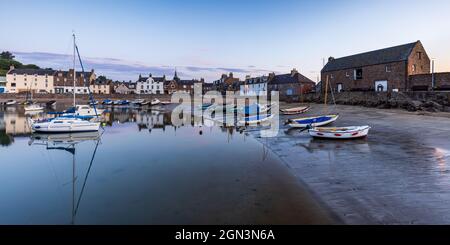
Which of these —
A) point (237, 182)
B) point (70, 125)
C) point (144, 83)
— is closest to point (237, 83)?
point (144, 83)

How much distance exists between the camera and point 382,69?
43.6m

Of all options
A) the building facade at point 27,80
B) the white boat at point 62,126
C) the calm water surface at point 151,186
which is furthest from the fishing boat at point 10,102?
the calm water surface at point 151,186

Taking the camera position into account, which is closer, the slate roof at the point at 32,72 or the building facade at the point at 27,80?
the building facade at the point at 27,80

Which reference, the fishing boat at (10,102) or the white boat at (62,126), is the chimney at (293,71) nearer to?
the white boat at (62,126)

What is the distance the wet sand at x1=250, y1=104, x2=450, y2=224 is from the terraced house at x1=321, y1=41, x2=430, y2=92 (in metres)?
19.0

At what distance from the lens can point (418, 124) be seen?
74.8 ft

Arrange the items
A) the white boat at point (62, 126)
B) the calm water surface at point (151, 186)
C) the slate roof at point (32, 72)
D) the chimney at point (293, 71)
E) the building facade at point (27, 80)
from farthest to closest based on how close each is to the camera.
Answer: the slate roof at point (32, 72) < the building facade at point (27, 80) < the chimney at point (293, 71) < the white boat at point (62, 126) < the calm water surface at point (151, 186)

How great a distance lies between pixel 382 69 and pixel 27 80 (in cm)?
10466

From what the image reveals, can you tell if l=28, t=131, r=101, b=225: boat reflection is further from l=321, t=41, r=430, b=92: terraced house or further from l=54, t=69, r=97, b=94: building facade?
l=54, t=69, r=97, b=94: building facade

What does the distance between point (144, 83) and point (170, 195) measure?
113632 mm

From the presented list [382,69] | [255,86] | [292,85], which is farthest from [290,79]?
[382,69]

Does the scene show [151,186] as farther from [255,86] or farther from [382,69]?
[255,86]

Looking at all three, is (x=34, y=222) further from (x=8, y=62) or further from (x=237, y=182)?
(x=8, y=62)

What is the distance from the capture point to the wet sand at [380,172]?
7.61 metres
